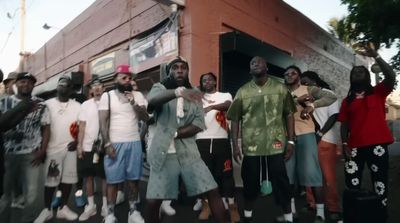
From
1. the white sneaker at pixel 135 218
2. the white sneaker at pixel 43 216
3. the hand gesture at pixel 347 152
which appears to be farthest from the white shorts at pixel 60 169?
the hand gesture at pixel 347 152

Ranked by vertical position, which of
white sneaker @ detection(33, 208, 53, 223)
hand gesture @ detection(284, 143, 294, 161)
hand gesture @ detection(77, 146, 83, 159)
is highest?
hand gesture @ detection(284, 143, 294, 161)

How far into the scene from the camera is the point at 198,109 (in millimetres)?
3689

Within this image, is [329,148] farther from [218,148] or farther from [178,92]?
[178,92]

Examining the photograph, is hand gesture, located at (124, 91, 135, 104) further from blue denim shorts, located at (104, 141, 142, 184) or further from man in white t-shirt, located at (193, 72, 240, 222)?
man in white t-shirt, located at (193, 72, 240, 222)

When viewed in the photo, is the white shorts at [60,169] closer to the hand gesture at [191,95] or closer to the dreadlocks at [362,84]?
the hand gesture at [191,95]

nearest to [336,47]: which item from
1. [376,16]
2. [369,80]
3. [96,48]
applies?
[376,16]

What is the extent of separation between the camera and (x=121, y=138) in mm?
4426

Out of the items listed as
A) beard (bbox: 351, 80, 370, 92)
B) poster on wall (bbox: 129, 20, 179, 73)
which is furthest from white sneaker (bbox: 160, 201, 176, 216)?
poster on wall (bbox: 129, 20, 179, 73)

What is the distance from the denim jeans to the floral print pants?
366 cm

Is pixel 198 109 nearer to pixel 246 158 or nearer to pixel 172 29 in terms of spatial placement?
pixel 246 158

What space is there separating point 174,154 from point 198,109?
545 mm

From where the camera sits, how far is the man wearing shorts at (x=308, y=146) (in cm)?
446

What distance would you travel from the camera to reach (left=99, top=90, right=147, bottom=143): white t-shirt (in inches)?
175

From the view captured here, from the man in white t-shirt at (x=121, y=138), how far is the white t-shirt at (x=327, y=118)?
2.33 meters
